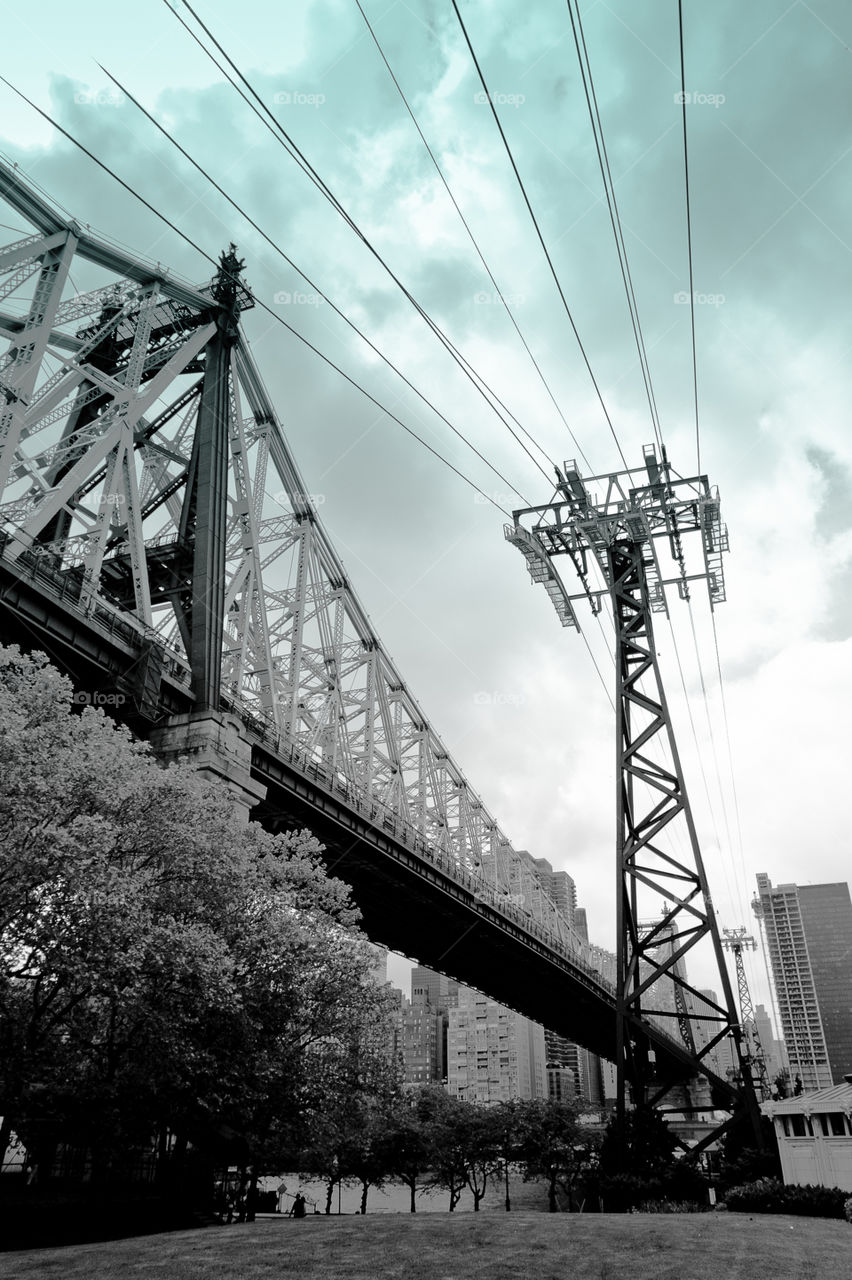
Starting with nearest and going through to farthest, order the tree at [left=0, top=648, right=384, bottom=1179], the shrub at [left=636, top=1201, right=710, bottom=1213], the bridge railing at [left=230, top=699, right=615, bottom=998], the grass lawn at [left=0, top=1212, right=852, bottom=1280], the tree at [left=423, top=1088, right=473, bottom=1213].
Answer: the grass lawn at [left=0, top=1212, right=852, bottom=1280] < the tree at [left=0, top=648, right=384, bottom=1179] < the shrub at [left=636, top=1201, right=710, bottom=1213] < the bridge railing at [left=230, top=699, right=615, bottom=998] < the tree at [left=423, top=1088, right=473, bottom=1213]

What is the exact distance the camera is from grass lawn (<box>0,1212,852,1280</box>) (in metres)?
12.3

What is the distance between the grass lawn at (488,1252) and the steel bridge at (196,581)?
6.22m

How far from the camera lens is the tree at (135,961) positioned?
1548cm

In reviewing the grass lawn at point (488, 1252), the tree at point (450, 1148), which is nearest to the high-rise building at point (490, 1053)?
the tree at point (450, 1148)

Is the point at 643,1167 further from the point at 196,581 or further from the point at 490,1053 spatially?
the point at 490,1053

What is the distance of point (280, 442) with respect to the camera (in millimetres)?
49625

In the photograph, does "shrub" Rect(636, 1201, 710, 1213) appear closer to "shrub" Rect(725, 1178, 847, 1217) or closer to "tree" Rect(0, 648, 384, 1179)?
"shrub" Rect(725, 1178, 847, 1217)

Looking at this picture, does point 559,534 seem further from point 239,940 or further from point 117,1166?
point 117,1166

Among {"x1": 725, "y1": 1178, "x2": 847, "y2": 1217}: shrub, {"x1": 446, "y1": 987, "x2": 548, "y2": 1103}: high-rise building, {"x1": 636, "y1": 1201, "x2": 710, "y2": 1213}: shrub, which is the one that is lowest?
{"x1": 636, "y1": 1201, "x2": 710, "y2": 1213}: shrub

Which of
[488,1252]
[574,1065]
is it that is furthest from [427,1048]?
[488,1252]

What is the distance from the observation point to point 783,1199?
751 inches

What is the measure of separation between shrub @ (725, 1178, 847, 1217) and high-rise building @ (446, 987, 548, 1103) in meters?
136

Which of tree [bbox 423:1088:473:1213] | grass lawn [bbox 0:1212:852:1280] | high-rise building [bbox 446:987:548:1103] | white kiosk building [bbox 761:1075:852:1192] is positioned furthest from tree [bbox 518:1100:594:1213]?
high-rise building [bbox 446:987:548:1103]

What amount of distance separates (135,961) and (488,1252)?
7.73 m
